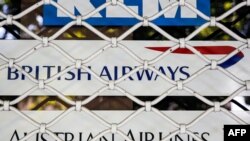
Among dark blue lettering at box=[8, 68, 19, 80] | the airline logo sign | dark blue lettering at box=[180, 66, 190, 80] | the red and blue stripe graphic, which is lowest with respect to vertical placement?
dark blue lettering at box=[8, 68, 19, 80]

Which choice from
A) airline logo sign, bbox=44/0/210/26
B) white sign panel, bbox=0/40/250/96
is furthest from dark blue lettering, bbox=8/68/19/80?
airline logo sign, bbox=44/0/210/26

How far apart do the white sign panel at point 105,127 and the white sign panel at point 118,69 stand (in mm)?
41

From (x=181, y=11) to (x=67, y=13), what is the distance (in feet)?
0.69

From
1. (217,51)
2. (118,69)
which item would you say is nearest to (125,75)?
(118,69)

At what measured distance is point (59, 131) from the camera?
0.69 m

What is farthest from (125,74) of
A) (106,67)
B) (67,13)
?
(67,13)

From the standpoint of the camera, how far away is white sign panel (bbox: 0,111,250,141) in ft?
2.26

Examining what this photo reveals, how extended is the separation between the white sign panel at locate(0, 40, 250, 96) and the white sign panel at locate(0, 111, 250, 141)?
1.6 inches

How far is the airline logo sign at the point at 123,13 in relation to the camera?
2.39 ft

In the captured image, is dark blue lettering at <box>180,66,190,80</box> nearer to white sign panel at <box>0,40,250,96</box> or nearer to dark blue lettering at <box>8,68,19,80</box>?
white sign panel at <box>0,40,250,96</box>

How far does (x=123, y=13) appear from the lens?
0.74m

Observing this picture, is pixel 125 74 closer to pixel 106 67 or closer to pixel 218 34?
pixel 106 67

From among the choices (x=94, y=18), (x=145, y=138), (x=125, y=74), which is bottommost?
(x=145, y=138)

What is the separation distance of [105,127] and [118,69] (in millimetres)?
106
